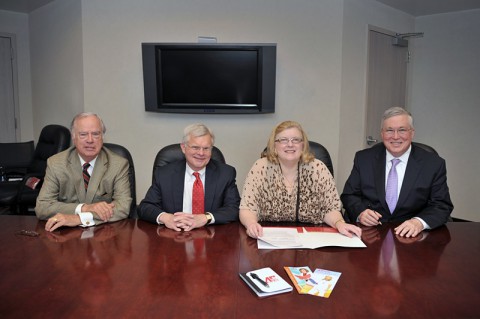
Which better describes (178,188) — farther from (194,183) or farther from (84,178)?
A: (84,178)

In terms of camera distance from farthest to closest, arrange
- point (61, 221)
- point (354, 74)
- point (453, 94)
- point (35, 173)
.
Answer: point (453, 94) < point (354, 74) < point (35, 173) < point (61, 221)

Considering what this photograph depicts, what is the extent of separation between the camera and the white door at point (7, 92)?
4.82 meters

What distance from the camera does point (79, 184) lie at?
7.22ft

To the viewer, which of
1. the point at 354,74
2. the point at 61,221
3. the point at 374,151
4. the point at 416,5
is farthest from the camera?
the point at 416,5

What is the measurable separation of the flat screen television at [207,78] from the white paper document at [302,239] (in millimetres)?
2060

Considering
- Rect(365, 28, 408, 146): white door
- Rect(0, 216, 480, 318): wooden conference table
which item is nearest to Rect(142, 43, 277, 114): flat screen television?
Rect(365, 28, 408, 146): white door

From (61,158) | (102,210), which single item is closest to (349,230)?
(102,210)

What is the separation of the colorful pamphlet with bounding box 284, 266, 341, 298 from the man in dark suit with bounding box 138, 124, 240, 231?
2.62 ft

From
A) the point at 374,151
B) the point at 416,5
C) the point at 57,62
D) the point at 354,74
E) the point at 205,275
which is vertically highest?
the point at 416,5

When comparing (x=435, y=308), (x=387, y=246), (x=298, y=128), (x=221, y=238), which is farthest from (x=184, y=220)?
(x=435, y=308)

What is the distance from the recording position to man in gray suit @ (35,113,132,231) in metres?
2.08

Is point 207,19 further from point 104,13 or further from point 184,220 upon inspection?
point 184,220

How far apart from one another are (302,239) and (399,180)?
2.74ft

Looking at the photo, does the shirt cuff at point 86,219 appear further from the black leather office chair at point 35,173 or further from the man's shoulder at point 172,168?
the black leather office chair at point 35,173
